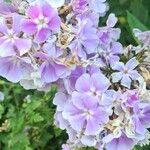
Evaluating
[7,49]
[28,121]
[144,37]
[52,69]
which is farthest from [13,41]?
[28,121]

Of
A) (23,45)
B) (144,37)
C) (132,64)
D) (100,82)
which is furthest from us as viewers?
(144,37)

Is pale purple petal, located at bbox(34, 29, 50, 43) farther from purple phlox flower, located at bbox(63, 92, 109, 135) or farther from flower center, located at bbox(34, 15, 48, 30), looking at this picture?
purple phlox flower, located at bbox(63, 92, 109, 135)

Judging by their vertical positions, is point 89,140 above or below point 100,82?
below

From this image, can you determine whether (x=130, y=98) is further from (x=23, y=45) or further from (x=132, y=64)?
(x=23, y=45)

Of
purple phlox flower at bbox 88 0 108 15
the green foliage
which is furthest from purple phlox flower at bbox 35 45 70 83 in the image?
the green foliage

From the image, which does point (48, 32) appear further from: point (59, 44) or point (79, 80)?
point (79, 80)

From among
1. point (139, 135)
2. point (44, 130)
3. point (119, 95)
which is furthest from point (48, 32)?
point (44, 130)

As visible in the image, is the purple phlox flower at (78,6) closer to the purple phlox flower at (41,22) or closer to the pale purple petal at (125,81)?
the purple phlox flower at (41,22)
